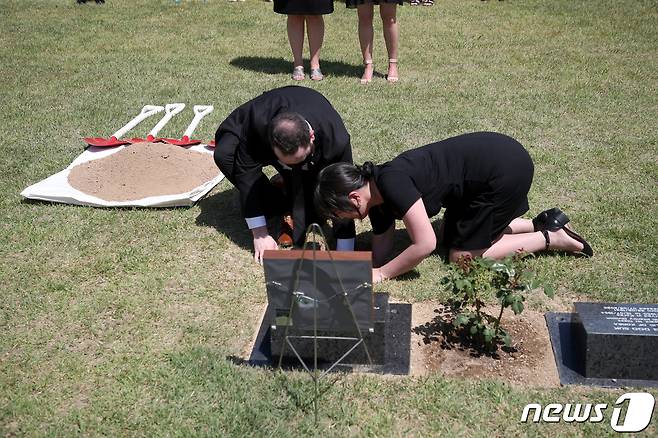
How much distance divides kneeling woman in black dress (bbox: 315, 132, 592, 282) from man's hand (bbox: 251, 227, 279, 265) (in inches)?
24.2

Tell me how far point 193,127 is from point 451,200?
2908 mm

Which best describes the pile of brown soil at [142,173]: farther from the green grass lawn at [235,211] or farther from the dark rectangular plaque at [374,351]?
the dark rectangular plaque at [374,351]

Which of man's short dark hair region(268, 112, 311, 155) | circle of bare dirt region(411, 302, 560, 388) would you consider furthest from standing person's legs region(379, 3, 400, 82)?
circle of bare dirt region(411, 302, 560, 388)

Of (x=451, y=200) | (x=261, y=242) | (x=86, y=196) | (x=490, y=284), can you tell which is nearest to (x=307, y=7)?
(x=86, y=196)

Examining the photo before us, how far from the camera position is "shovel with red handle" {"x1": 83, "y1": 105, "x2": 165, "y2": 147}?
5.66 m

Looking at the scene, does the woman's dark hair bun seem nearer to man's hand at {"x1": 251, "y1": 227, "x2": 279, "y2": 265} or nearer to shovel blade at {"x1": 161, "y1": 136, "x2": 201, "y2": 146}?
man's hand at {"x1": 251, "y1": 227, "x2": 279, "y2": 265}

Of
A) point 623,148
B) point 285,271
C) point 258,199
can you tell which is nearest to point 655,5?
point 623,148

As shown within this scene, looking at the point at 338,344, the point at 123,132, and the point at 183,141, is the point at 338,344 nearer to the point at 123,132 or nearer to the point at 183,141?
the point at 183,141

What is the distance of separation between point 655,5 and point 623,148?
5.82 meters

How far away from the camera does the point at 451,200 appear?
3.86 meters

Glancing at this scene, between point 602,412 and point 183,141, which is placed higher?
point 183,141

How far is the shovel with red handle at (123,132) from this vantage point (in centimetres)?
566

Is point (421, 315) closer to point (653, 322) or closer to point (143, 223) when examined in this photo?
point (653, 322)

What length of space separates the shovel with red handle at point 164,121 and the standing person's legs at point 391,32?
7.12 ft
